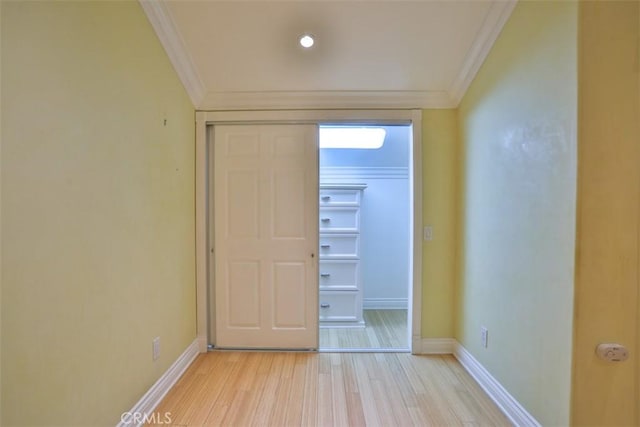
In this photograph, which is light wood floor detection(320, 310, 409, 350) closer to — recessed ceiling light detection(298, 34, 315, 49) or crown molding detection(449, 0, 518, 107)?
crown molding detection(449, 0, 518, 107)

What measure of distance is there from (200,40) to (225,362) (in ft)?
7.67

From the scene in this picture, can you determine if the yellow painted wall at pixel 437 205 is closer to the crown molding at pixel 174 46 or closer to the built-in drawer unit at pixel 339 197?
the built-in drawer unit at pixel 339 197

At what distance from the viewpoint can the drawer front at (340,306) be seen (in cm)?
317

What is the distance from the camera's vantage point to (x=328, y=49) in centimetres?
205

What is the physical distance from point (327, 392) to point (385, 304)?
74.5 inches

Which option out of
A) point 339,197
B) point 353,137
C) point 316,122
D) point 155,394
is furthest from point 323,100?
point 155,394

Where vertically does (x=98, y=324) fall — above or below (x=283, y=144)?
below

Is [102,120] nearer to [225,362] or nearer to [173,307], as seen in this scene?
[173,307]

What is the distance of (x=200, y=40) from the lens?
199 cm

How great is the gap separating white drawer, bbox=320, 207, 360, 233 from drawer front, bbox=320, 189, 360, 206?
0.06m

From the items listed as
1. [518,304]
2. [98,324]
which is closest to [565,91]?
[518,304]

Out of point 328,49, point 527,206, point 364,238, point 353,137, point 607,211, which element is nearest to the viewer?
point 607,211

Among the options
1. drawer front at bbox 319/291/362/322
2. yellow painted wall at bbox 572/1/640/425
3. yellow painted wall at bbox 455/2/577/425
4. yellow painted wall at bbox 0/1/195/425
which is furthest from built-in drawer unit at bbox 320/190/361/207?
yellow painted wall at bbox 572/1/640/425

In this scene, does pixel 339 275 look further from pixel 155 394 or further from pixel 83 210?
pixel 83 210
